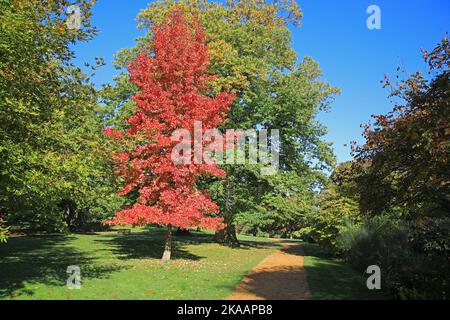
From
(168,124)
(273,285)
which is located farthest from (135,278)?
(168,124)

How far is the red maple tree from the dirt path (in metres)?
3.36

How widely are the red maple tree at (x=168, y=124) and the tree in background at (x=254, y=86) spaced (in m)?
→ 6.69

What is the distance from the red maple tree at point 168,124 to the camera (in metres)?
15.5

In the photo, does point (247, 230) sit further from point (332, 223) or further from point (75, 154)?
point (75, 154)

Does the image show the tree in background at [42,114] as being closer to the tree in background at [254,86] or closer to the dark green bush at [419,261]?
the dark green bush at [419,261]

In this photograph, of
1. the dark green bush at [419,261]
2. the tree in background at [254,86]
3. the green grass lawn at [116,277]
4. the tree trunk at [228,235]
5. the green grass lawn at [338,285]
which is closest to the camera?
the dark green bush at [419,261]

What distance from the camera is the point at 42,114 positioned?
1016 centimetres

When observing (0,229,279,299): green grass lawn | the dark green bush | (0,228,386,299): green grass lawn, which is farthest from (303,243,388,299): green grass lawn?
(0,229,279,299): green grass lawn

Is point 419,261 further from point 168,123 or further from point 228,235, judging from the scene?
point 228,235

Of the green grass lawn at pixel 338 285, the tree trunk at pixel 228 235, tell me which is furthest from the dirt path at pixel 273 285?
the tree trunk at pixel 228 235

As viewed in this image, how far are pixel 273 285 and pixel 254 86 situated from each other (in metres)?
17.3

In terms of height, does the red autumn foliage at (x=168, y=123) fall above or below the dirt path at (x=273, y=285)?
above
